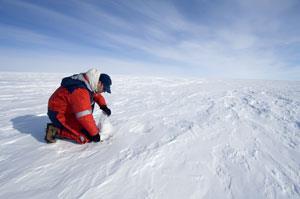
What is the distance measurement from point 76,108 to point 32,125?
1810mm

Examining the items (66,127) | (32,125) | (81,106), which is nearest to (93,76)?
(81,106)

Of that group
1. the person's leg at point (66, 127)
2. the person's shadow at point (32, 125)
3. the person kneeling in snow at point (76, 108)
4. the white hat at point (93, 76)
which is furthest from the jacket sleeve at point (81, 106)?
the person's shadow at point (32, 125)

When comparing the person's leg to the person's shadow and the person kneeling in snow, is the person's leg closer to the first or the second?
the person kneeling in snow

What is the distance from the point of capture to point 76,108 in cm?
265

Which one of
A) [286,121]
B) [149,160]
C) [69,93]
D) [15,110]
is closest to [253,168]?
[149,160]

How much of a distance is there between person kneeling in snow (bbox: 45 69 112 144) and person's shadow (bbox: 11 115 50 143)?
1.38 ft

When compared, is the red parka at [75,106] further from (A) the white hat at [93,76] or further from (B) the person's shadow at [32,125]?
(B) the person's shadow at [32,125]

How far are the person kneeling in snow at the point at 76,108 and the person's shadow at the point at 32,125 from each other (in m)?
0.42

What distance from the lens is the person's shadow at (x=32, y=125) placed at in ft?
11.0

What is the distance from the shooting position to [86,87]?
2.84m

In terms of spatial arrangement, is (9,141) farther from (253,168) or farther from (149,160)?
(253,168)

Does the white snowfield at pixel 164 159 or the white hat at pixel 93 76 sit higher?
the white hat at pixel 93 76

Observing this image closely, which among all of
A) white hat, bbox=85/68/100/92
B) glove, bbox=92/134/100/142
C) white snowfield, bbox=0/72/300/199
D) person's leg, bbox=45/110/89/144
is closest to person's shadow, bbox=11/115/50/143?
white snowfield, bbox=0/72/300/199

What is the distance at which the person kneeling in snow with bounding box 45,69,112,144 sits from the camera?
2666mm
